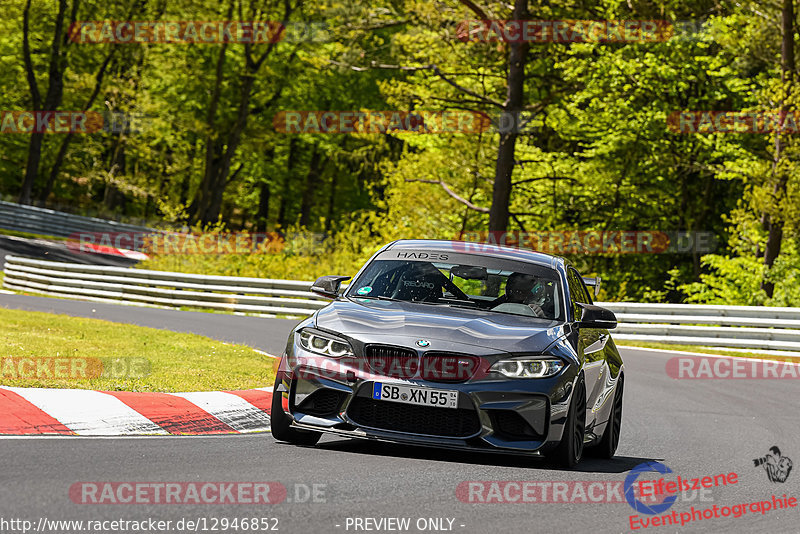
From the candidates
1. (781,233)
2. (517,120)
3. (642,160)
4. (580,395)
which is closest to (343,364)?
(580,395)

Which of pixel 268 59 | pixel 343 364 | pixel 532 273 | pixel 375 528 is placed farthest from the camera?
pixel 268 59

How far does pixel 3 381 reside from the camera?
9.44m

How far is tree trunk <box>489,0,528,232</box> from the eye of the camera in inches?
1161

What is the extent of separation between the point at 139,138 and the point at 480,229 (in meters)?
26.5

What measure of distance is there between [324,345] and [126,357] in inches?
211

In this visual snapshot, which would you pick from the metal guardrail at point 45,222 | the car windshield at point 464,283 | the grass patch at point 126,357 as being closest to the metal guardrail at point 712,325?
the grass patch at point 126,357

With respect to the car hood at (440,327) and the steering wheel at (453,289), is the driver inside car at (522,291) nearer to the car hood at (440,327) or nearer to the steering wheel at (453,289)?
the steering wheel at (453,289)

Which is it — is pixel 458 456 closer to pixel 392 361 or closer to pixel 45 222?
pixel 392 361

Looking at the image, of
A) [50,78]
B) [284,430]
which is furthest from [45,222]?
[284,430]

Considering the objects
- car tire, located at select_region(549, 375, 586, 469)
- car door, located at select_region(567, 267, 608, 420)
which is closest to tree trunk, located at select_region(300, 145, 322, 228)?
car door, located at select_region(567, 267, 608, 420)

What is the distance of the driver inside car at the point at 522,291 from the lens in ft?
28.6

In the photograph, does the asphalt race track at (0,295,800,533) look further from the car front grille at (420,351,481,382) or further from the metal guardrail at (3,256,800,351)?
the metal guardrail at (3,256,800,351)

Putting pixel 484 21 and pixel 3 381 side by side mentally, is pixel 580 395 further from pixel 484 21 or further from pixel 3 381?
pixel 484 21

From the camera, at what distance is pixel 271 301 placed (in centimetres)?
2727
